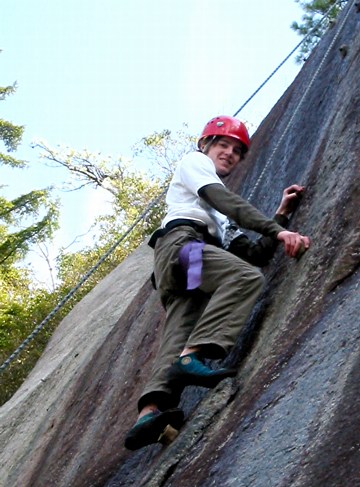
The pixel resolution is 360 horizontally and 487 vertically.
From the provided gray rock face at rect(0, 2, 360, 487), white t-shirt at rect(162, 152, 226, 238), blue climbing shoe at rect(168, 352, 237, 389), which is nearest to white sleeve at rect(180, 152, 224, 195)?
white t-shirt at rect(162, 152, 226, 238)

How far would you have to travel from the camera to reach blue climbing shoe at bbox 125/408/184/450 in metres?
4.02

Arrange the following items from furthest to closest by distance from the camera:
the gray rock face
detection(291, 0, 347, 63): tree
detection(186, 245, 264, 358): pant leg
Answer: detection(291, 0, 347, 63): tree, detection(186, 245, 264, 358): pant leg, the gray rock face

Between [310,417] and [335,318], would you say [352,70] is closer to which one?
[335,318]

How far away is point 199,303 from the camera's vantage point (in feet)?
15.3

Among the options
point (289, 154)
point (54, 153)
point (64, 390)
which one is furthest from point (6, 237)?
point (289, 154)

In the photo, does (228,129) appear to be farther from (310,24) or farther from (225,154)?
(310,24)

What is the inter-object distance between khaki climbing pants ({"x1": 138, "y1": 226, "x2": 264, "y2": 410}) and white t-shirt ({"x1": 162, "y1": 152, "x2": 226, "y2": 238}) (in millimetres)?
123

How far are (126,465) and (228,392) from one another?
1081 millimetres

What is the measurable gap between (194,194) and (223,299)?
2.98 feet

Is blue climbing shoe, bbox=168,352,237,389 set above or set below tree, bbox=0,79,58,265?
below

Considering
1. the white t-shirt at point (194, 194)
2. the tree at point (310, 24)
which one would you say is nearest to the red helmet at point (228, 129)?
the white t-shirt at point (194, 194)

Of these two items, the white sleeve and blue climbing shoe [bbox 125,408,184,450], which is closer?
blue climbing shoe [bbox 125,408,184,450]

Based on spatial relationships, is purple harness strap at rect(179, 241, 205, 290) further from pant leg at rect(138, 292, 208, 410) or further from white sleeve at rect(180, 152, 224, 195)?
white sleeve at rect(180, 152, 224, 195)

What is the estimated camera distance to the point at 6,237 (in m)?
21.2
